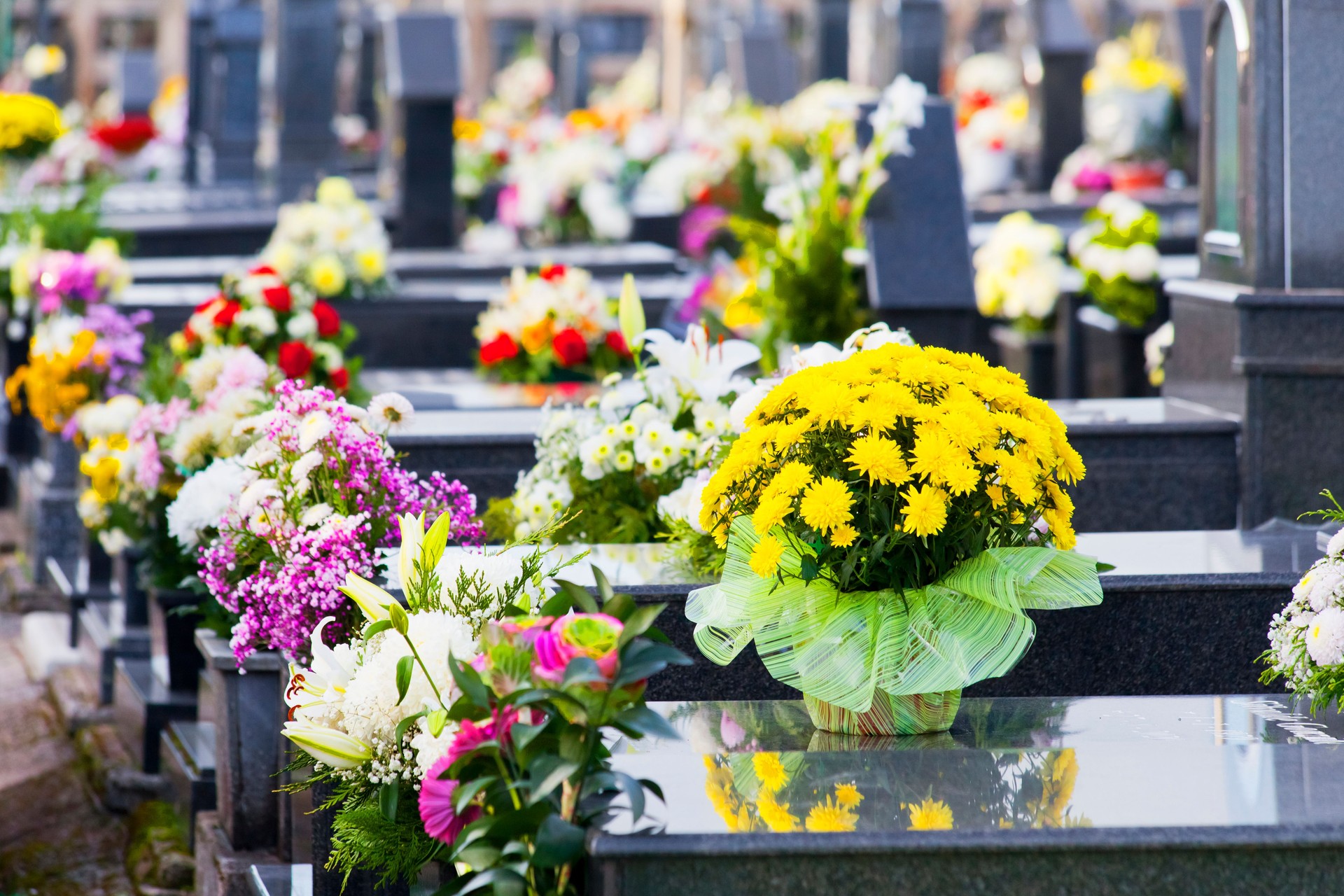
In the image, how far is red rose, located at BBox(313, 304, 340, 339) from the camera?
634 centimetres

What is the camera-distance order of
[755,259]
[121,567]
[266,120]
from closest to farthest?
[121,567] < [755,259] < [266,120]

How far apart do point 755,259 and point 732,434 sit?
2.87 meters

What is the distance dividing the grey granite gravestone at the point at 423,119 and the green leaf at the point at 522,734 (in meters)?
9.04

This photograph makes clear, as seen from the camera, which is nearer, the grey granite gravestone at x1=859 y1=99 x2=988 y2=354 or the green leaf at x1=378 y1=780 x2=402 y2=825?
the green leaf at x1=378 y1=780 x2=402 y2=825

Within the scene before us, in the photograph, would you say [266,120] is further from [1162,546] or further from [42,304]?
[1162,546]

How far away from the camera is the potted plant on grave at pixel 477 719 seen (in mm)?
2449

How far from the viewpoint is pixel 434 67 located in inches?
436

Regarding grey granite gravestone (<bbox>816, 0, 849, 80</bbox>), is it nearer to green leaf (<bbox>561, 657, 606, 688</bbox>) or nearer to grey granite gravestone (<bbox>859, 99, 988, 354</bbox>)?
grey granite gravestone (<bbox>859, 99, 988, 354</bbox>)

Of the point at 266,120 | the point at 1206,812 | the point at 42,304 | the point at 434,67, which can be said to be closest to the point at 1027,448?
the point at 1206,812

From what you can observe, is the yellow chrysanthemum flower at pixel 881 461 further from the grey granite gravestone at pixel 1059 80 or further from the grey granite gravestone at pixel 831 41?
A: the grey granite gravestone at pixel 831 41

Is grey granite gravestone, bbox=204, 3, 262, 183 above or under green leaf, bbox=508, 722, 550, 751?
above

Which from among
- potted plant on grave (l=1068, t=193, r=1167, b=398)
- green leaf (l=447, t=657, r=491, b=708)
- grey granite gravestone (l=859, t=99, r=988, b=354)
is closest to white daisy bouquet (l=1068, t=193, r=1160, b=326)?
potted plant on grave (l=1068, t=193, r=1167, b=398)

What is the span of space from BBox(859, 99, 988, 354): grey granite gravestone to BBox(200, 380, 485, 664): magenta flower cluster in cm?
304

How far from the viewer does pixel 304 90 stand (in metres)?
12.6
